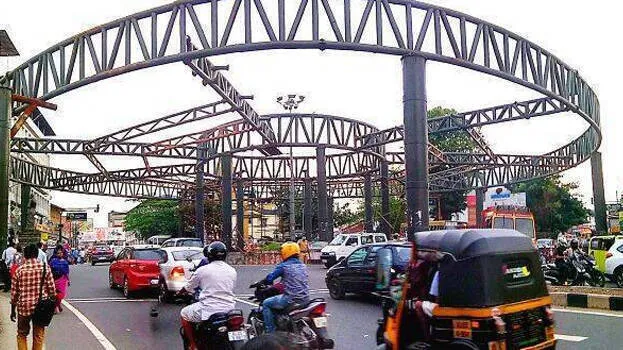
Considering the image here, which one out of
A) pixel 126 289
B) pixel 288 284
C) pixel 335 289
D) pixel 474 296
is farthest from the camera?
pixel 126 289

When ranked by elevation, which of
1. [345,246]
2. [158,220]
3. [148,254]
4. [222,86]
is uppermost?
[222,86]

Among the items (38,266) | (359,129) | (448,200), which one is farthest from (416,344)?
(448,200)

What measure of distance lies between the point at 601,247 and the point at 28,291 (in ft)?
58.9

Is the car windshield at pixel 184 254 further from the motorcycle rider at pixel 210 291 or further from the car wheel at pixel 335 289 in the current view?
the motorcycle rider at pixel 210 291

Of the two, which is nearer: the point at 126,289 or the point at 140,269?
the point at 140,269

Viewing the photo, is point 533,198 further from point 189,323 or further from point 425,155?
point 189,323

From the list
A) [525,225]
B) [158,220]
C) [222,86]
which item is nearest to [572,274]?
[525,225]

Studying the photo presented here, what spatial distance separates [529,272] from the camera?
20.8 ft

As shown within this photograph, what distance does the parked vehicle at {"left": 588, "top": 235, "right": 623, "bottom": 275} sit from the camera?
64.6ft

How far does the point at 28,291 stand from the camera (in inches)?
324

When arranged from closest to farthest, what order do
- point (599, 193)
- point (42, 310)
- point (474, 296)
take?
point (474, 296) → point (42, 310) → point (599, 193)

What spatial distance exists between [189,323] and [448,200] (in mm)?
58463

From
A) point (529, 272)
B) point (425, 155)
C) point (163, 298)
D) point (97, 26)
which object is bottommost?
point (163, 298)

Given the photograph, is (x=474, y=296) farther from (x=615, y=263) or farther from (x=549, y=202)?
(x=549, y=202)
